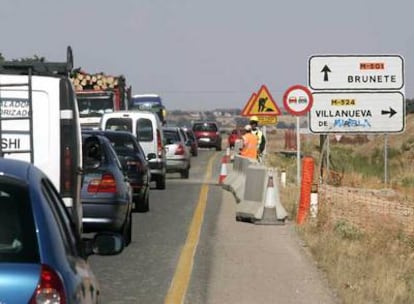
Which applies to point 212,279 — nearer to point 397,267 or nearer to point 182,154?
point 397,267

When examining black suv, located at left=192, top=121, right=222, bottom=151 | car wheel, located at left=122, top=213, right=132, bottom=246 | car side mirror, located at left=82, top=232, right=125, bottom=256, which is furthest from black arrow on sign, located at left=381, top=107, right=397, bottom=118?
black suv, located at left=192, top=121, right=222, bottom=151

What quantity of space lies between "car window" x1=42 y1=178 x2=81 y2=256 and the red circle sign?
47.7 feet

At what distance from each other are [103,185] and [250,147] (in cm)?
1058

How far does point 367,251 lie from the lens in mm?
12594

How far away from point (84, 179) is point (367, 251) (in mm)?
4048

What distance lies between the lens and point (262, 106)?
27266mm

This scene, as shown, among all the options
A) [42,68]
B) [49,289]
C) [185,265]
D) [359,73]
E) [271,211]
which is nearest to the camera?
[49,289]

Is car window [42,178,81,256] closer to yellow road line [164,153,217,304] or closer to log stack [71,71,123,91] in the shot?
yellow road line [164,153,217,304]

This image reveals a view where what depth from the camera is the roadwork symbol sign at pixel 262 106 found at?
89.3ft

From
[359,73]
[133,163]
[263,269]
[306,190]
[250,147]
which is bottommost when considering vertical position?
[263,269]

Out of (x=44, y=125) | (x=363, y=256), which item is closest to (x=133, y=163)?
(x=363, y=256)

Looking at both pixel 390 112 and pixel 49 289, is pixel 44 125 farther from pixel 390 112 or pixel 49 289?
pixel 390 112

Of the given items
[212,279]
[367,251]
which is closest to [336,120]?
[367,251]

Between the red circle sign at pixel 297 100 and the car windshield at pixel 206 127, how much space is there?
133ft
